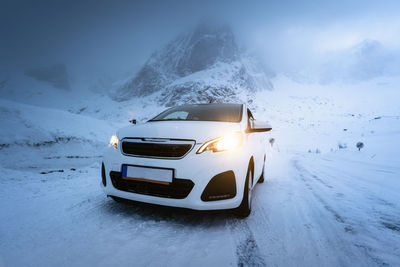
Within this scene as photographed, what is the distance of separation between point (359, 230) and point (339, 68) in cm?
11820

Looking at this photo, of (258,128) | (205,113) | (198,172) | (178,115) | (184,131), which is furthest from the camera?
(178,115)

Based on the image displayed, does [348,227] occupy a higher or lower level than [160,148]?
lower

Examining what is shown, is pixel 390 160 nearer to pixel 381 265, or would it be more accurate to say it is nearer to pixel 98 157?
pixel 381 265

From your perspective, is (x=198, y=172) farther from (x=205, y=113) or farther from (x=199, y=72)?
(x=199, y=72)

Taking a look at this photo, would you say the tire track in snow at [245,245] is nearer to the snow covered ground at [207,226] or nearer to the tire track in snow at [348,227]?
the snow covered ground at [207,226]

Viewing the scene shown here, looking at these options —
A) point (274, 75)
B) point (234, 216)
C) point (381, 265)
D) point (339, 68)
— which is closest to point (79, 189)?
point (234, 216)

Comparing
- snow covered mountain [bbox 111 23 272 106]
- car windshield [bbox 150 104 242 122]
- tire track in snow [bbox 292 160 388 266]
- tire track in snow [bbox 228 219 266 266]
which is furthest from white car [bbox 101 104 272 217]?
snow covered mountain [bbox 111 23 272 106]

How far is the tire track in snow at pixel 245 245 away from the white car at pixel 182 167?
0.49ft

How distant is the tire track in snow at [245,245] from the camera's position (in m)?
1.45

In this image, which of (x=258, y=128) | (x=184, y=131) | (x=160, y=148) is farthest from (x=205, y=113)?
(x=160, y=148)

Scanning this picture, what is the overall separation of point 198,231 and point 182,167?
62 centimetres

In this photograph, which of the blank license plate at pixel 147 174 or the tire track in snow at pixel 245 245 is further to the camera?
the blank license plate at pixel 147 174

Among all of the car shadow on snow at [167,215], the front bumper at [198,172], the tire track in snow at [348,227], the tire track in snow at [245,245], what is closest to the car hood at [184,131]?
the front bumper at [198,172]

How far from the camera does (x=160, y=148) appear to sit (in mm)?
1939
